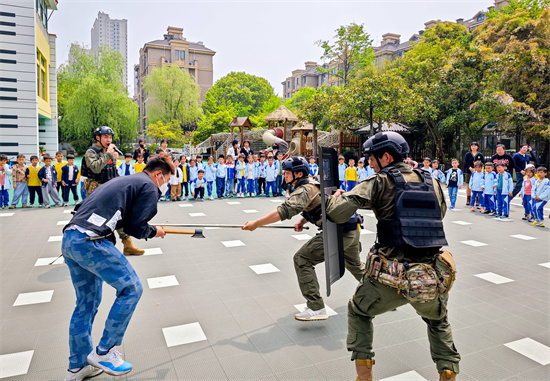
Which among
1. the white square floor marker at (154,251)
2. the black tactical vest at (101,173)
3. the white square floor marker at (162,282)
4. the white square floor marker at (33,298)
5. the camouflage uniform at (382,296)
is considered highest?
the black tactical vest at (101,173)

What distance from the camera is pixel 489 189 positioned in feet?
35.7

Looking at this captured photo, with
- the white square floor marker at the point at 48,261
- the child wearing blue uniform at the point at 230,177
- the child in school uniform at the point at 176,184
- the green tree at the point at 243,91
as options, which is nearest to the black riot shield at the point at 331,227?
the white square floor marker at the point at 48,261

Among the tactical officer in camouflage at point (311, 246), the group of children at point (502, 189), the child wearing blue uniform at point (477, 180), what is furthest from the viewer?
the child wearing blue uniform at point (477, 180)

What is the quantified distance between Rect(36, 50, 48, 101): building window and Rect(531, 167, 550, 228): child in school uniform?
28.9 metres

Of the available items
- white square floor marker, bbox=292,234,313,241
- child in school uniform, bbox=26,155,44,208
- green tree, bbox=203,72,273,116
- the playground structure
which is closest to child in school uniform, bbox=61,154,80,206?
child in school uniform, bbox=26,155,44,208

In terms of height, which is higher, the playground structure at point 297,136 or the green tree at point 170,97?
the green tree at point 170,97

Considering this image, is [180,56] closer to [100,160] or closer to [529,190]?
[529,190]

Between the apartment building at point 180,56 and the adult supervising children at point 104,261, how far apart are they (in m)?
68.5

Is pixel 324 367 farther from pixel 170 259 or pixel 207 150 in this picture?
pixel 207 150

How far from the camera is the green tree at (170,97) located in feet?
147

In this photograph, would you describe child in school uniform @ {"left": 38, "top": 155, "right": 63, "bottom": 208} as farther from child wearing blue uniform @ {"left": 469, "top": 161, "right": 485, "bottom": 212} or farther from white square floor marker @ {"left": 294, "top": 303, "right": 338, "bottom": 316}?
child wearing blue uniform @ {"left": 469, "top": 161, "right": 485, "bottom": 212}

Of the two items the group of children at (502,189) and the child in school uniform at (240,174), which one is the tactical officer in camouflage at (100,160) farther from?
the child in school uniform at (240,174)

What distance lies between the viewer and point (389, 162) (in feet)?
9.30

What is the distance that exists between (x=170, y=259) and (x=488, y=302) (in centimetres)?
463
